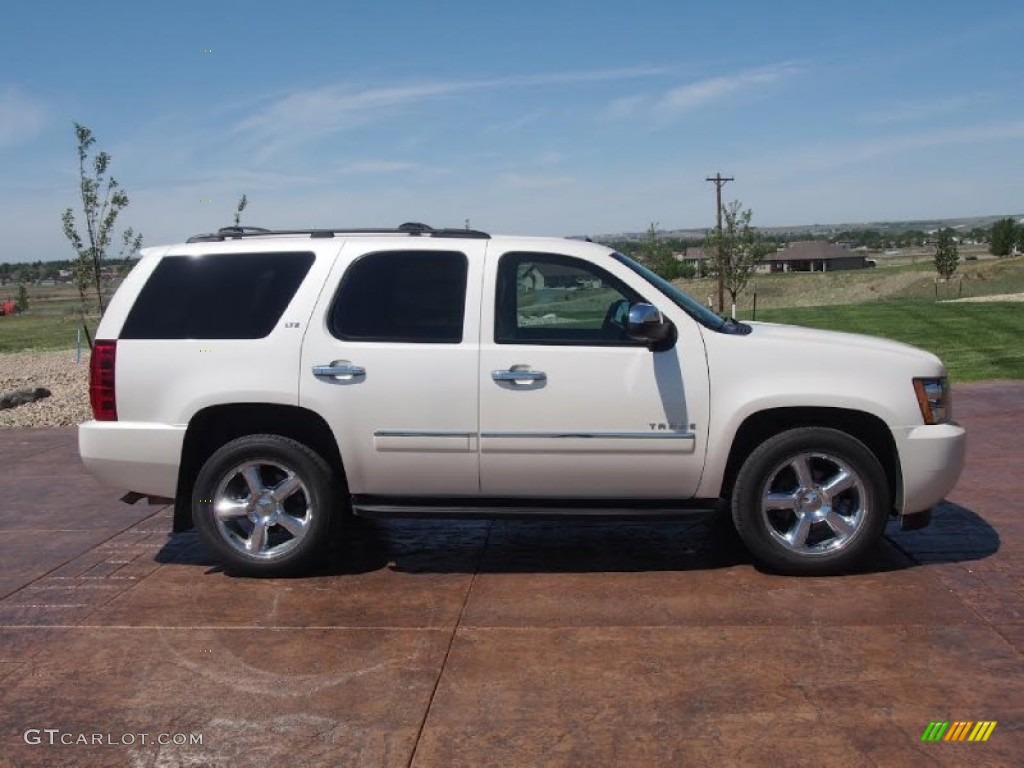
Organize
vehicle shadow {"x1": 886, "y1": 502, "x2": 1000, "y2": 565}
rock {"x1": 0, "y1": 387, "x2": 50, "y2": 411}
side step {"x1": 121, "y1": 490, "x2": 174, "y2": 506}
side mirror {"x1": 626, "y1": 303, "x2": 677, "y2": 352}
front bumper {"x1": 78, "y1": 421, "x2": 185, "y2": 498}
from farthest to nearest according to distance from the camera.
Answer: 1. rock {"x1": 0, "y1": 387, "x2": 50, "y2": 411}
2. vehicle shadow {"x1": 886, "y1": 502, "x2": 1000, "y2": 565}
3. side step {"x1": 121, "y1": 490, "x2": 174, "y2": 506}
4. front bumper {"x1": 78, "y1": 421, "x2": 185, "y2": 498}
5. side mirror {"x1": 626, "y1": 303, "x2": 677, "y2": 352}

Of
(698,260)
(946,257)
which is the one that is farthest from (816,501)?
(946,257)

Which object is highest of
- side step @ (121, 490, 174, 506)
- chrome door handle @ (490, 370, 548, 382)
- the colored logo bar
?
chrome door handle @ (490, 370, 548, 382)

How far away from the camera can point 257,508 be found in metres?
5.52

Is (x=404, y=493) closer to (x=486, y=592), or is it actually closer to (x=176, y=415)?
(x=486, y=592)

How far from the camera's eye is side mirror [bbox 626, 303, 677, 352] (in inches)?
199

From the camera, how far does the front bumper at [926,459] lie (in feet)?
17.1

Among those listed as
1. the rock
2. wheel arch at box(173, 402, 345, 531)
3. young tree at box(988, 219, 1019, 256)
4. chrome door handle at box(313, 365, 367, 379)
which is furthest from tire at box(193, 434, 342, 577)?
young tree at box(988, 219, 1019, 256)

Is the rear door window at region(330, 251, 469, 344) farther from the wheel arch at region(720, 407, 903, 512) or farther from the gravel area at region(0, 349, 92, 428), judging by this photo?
the gravel area at region(0, 349, 92, 428)

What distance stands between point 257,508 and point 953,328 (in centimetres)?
1844

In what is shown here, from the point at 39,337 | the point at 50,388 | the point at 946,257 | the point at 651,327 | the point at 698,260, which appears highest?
the point at 946,257

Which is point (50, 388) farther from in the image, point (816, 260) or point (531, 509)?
point (816, 260)

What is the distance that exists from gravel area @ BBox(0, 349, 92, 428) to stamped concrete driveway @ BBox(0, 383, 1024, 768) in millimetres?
6054

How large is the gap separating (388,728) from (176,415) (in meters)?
2.45

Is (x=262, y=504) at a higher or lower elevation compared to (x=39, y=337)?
higher
